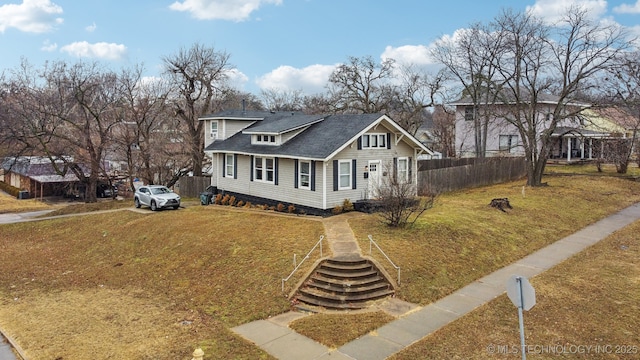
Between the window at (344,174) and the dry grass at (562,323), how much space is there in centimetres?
995

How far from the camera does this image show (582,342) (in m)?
9.60

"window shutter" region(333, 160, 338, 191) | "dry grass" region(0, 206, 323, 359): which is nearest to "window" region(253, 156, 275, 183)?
"dry grass" region(0, 206, 323, 359)

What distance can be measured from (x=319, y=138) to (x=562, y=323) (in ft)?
47.1

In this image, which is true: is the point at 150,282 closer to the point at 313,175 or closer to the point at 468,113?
the point at 313,175

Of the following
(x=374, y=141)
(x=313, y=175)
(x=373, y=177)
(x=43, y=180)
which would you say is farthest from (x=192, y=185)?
(x=374, y=141)

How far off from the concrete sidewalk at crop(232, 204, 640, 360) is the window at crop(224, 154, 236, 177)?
1675 centimetres

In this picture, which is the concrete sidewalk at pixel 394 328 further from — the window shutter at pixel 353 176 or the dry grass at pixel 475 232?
the window shutter at pixel 353 176

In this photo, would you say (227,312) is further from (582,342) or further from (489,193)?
(489,193)

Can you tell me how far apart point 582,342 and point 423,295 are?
409 centimetres

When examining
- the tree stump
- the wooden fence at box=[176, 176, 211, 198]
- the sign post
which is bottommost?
the sign post

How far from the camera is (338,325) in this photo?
1072 cm

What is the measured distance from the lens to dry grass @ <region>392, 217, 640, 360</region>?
9250 mm

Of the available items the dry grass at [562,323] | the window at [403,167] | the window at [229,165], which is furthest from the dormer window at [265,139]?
the dry grass at [562,323]

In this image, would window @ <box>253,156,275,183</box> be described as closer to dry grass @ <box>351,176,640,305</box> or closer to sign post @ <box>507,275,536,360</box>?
dry grass @ <box>351,176,640,305</box>
